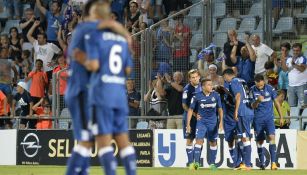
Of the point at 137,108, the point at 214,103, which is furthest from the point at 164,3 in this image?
the point at 214,103

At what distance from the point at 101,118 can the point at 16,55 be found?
66.4 ft

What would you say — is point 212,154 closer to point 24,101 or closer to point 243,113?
point 243,113

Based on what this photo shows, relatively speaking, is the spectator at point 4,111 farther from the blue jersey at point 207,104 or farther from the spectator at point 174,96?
the blue jersey at point 207,104

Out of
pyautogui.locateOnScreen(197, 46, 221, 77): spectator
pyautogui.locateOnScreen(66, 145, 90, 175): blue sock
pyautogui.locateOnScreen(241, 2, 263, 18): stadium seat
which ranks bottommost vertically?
pyautogui.locateOnScreen(66, 145, 90, 175): blue sock

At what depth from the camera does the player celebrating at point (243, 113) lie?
23.4m

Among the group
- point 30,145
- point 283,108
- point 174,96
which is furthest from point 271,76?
point 30,145

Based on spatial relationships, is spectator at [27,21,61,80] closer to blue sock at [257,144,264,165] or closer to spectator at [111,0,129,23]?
spectator at [111,0,129,23]

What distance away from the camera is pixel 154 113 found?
86.6 ft

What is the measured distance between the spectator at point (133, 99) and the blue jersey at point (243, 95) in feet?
12.9

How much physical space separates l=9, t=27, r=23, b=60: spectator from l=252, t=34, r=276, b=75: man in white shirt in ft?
27.6

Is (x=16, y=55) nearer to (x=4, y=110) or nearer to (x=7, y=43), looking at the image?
(x=7, y=43)

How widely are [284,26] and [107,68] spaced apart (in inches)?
628

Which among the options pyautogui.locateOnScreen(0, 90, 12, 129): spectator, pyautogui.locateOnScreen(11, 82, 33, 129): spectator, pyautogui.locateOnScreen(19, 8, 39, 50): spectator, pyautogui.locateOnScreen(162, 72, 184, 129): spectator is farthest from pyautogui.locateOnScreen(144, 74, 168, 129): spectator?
pyautogui.locateOnScreen(19, 8, 39, 50): spectator

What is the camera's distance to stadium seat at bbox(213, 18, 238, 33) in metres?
27.2
